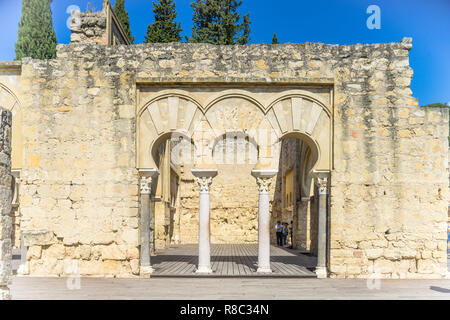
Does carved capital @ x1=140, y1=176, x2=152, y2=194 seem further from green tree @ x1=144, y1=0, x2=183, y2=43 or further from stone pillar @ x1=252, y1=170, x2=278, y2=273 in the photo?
green tree @ x1=144, y1=0, x2=183, y2=43

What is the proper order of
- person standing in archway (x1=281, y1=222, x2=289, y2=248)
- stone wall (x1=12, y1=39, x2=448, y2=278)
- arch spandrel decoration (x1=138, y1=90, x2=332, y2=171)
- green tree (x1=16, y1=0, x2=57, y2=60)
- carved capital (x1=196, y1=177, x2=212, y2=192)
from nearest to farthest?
1. stone wall (x1=12, y1=39, x2=448, y2=278)
2. arch spandrel decoration (x1=138, y1=90, x2=332, y2=171)
3. carved capital (x1=196, y1=177, x2=212, y2=192)
4. person standing in archway (x1=281, y1=222, x2=289, y2=248)
5. green tree (x1=16, y1=0, x2=57, y2=60)

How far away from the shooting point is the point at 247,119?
10.2 metres

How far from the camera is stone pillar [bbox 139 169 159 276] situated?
1001 centimetres

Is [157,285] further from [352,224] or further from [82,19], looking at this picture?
[82,19]

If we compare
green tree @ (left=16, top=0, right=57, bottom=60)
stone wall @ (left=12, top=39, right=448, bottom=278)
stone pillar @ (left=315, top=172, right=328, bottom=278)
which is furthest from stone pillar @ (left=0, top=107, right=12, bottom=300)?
green tree @ (left=16, top=0, right=57, bottom=60)

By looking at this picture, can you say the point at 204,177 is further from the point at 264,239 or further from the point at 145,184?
the point at 264,239

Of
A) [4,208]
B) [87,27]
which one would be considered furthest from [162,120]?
[4,208]

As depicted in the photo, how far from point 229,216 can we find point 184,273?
13.9 m

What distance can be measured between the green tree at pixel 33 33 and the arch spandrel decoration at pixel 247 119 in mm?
15528

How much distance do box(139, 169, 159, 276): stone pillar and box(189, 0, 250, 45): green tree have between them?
20.7m

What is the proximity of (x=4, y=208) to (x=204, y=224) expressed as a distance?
527 cm

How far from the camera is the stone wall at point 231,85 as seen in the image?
973cm

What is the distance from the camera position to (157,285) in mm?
8734

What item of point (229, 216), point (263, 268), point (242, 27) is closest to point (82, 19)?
point (263, 268)
